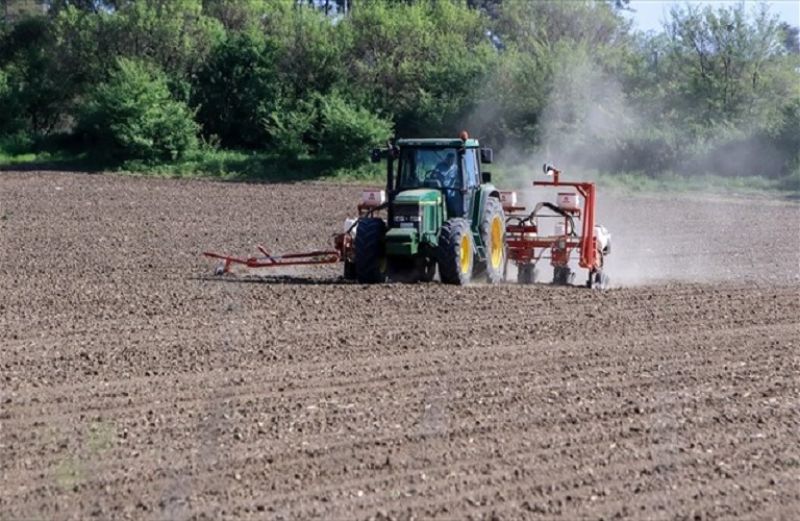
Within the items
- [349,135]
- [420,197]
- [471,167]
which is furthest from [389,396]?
[349,135]

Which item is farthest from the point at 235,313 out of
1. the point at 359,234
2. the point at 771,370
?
the point at 771,370

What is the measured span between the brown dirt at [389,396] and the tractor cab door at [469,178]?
1.13 m

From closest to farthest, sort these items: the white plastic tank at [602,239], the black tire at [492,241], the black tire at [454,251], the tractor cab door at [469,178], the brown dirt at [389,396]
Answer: the brown dirt at [389,396] → the black tire at [454,251] → the tractor cab door at [469,178] → the black tire at [492,241] → the white plastic tank at [602,239]

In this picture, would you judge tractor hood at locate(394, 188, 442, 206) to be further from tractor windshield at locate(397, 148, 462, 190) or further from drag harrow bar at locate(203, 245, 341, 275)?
drag harrow bar at locate(203, 245, 341, 275)

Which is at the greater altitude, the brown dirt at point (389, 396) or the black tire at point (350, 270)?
the black tire at point (350, 270)

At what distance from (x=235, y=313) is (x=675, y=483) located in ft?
21.9

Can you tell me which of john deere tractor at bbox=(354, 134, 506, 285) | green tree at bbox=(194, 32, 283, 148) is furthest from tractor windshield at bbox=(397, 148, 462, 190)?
green tree at bbox=(194, 32, 283, 148)

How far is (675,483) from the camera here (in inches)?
276

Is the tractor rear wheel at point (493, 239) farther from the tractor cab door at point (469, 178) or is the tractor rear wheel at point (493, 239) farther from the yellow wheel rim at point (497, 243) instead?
the tractor cab door at point (469, 178)

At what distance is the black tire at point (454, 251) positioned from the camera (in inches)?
581

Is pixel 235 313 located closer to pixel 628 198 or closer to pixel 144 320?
pixel 144 320

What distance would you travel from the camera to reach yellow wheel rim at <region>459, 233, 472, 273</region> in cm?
1499

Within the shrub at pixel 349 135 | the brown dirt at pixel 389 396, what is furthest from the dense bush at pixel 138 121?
the brown dirt at pixel 389 396

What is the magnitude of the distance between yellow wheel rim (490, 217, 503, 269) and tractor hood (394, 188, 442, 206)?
0.90 m
